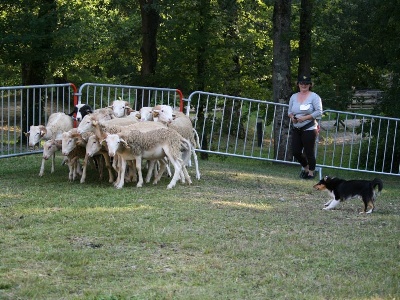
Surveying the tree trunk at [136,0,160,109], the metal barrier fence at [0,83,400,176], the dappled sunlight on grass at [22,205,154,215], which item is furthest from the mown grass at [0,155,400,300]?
the tree trunk at [136,0,160,109]

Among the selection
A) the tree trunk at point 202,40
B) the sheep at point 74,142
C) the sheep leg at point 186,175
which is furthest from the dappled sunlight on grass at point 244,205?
the tree trunk at point 202,40

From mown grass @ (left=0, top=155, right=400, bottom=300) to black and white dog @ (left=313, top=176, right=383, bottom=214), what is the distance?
0.24 metres

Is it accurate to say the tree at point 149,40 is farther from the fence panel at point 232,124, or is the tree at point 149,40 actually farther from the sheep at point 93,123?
the sheep at point 93,123

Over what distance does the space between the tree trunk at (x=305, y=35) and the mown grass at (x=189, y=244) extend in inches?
378

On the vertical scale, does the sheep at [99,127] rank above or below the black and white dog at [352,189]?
above

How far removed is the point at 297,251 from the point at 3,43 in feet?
54.0

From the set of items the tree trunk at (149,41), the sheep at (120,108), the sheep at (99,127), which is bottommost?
the sheep at (99,127)

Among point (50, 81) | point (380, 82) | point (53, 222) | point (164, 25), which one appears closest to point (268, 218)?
point (53, 222)

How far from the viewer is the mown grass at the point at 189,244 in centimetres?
792

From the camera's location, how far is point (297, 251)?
375 inches

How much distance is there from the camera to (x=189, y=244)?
9.60 metres

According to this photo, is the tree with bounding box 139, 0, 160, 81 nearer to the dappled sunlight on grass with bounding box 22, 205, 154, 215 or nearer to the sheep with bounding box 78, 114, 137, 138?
the sheep with bounding box 78, 114, 137, 138

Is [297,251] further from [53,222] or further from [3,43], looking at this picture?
[3,43]

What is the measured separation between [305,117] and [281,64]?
22.3 ft
